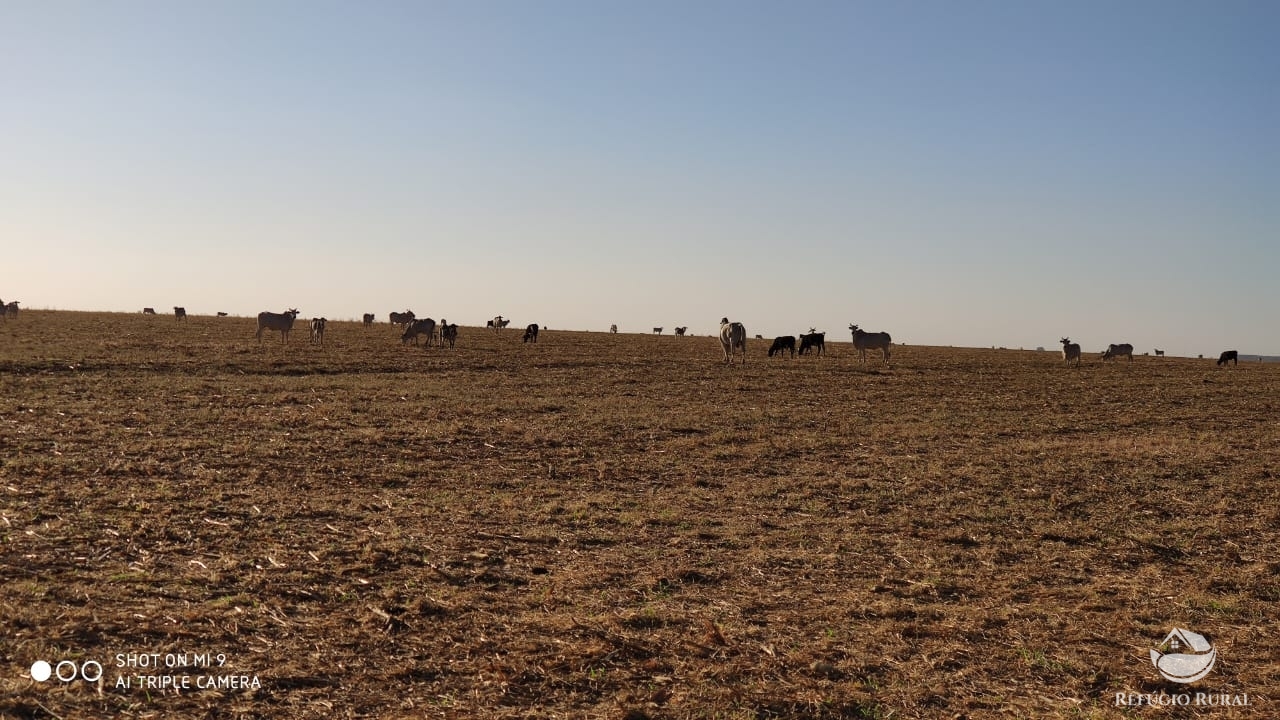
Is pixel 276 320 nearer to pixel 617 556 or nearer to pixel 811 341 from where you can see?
pixel 811 341

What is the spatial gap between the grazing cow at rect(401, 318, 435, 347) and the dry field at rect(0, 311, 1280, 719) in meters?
18.6

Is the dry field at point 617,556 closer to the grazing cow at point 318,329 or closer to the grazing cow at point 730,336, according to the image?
the grazing cow at point 730,336

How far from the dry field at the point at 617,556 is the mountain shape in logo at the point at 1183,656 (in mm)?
138

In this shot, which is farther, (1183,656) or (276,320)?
(276,320)

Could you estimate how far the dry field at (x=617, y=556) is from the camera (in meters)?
6.52

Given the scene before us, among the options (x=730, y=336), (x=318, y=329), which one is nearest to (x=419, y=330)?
(x=318, y=329)

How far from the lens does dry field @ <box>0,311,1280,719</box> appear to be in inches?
257

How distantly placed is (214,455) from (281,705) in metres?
11.2

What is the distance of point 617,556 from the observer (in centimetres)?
1033

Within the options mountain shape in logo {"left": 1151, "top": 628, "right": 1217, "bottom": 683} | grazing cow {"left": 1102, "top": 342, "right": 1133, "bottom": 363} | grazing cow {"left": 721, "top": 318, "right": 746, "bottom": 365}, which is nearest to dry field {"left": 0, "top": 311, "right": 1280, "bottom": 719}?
mountain shape in logo {"left": 1151, "top": 628, "right": 1217, "bottom": 683}

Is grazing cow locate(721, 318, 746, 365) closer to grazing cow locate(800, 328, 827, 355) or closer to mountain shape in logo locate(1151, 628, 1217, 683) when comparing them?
grazing cow locate(800, 328, 827, 355)

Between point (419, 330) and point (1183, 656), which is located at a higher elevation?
point (419, 330)

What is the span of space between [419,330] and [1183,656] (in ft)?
131

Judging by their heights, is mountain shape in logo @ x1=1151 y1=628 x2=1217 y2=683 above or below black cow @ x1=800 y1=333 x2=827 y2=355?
below
